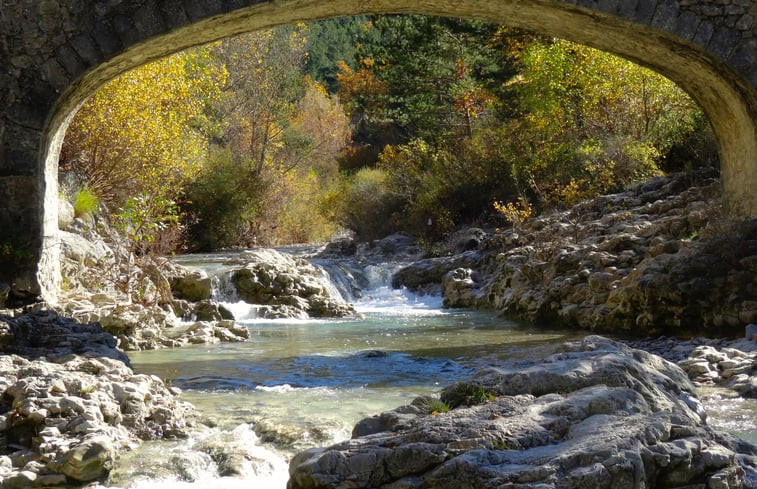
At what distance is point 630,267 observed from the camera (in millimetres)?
11180

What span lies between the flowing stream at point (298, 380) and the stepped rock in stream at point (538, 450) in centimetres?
153

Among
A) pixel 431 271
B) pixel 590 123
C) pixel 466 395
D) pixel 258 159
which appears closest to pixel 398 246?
pixel 431 271

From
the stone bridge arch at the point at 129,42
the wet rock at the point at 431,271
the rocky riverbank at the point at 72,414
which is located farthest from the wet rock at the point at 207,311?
the wet rock at the point at 431,271

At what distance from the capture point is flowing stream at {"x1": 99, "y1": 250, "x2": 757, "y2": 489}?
537cm

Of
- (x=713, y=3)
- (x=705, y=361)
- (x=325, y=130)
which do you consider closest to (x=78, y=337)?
(x=705, y=361)

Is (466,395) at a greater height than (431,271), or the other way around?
(431,271)

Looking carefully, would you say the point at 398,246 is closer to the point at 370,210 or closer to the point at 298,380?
the point at 370,210

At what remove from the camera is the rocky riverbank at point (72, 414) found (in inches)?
200

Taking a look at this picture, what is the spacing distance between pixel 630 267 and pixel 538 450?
26.3 feet

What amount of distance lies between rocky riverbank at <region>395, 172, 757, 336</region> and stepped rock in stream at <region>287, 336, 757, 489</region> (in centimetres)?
544

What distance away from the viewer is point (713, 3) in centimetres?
899

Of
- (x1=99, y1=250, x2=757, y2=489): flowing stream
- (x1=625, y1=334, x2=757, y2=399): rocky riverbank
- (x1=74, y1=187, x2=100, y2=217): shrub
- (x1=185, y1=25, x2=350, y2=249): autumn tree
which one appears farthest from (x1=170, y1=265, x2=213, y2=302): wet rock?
(x1=185, y1=25, x2=350, y2=249): autumn tree

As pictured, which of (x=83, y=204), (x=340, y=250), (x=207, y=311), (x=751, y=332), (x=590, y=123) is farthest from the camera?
(x=340, y=250)

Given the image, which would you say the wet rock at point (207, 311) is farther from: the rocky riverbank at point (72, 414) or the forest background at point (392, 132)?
the rocky riverbank at point (72, 414)
